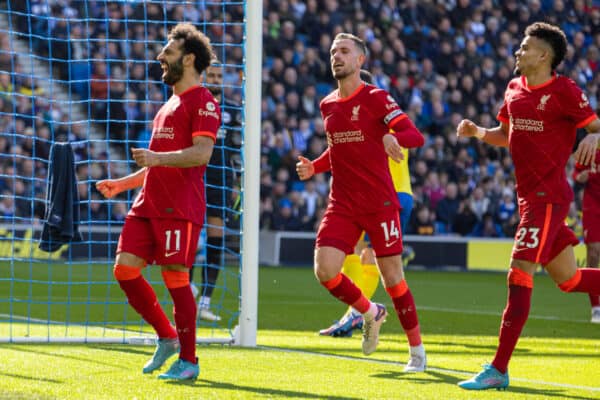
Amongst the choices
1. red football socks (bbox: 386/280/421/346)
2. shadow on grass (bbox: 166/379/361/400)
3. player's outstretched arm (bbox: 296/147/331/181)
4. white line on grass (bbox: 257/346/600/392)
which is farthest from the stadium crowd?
shadow on grass (bbox: 166/379/361/400)

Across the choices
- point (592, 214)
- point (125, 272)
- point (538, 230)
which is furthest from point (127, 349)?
point (592, 214)

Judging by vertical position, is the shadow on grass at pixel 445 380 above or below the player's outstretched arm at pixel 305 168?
below

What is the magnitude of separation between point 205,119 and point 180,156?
296 millimetres

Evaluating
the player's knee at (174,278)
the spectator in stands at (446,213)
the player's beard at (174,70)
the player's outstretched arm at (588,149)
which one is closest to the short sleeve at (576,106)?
the player's outstretched arm at (588,149)

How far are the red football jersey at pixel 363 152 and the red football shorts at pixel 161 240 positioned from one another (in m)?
1.06

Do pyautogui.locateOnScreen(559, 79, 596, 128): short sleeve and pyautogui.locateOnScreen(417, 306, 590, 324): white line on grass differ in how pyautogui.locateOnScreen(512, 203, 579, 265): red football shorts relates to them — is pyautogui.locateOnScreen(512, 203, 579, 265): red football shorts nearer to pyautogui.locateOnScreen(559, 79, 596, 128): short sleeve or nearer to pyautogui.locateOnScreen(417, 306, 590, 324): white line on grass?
pyautogui.locateOnScreen(559, 79, 596, 128): short sleeve

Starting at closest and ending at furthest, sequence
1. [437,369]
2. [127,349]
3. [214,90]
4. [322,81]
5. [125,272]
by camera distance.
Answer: [125,272] < [437,369] < [127,349] < [214,90] < [322,81]

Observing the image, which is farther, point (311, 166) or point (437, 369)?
point (311, 166)

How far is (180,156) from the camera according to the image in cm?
604

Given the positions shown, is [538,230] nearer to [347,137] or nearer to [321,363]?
[347,137]

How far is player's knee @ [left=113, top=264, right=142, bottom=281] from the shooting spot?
20.9 ft

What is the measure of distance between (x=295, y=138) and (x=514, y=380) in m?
15.3

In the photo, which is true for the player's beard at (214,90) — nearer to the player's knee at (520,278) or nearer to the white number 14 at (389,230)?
the white number 14 at (389,230)

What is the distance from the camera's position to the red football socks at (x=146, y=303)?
255 inches
